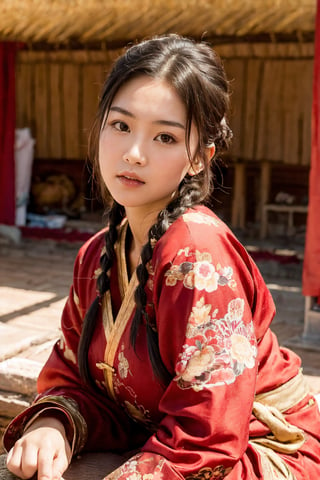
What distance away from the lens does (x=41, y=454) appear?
1.73 m

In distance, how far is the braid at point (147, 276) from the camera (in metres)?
1.78

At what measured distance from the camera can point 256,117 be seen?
783cm

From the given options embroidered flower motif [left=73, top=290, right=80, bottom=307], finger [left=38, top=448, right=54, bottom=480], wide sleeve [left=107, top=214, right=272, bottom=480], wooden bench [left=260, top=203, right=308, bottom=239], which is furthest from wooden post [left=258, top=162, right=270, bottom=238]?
finger [left=38, top=448, right=54, bottom=480]

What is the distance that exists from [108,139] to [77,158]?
23.8 feet

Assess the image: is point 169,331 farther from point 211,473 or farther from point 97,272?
point 97,272

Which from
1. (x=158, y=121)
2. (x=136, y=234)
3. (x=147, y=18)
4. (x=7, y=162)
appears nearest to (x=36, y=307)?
(x=147, y=18)

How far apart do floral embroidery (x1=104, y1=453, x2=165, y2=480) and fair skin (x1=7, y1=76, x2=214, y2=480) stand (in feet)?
0.64

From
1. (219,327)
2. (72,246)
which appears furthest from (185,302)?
(72,246)

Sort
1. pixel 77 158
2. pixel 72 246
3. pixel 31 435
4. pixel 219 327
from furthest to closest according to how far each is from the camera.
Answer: pixel 77 158
pixel 72 246
pixel 31 435
pixel 219 327

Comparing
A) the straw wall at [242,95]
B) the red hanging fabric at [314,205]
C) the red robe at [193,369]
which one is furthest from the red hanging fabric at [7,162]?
the red robe at [193,369]

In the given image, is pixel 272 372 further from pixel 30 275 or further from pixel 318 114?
pixel 30 275

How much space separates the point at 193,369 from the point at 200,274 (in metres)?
0.22

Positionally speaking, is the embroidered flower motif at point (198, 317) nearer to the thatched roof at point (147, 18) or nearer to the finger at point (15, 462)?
the finger at point (15, 462)

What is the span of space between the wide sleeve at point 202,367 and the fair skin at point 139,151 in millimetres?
194
